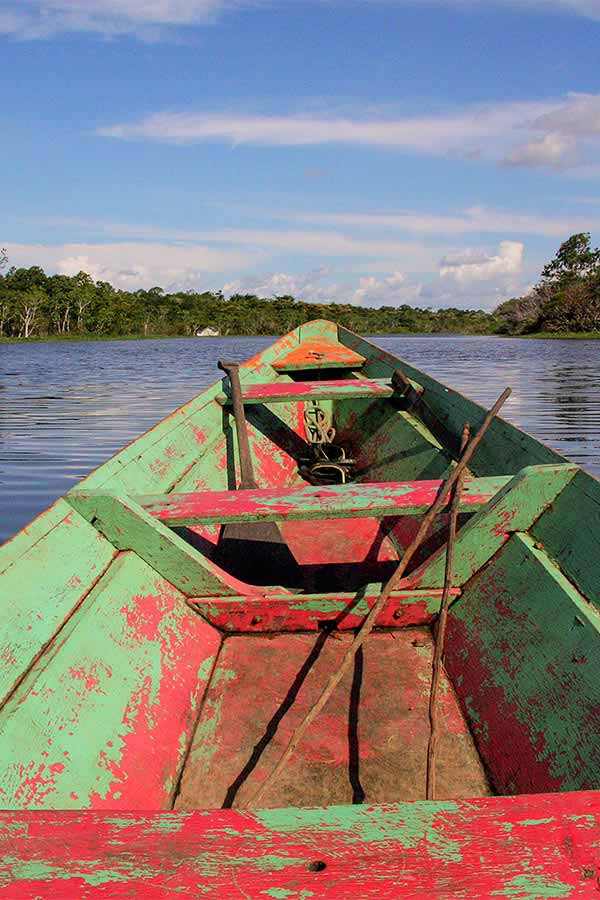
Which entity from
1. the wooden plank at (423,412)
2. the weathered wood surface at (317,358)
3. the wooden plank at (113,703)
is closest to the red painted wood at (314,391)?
the wooden plank at (423,412)

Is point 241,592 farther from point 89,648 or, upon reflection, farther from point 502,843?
point 502,843

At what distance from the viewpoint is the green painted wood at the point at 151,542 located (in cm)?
227

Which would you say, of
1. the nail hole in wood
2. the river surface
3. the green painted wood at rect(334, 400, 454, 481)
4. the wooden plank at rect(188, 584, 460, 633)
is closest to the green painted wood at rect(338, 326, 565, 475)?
the green painted wood at rect(334, 400, 454, 481)

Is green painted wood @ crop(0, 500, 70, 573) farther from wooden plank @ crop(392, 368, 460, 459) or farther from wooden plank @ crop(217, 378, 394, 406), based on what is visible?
wooden plank @ crop(217, 378, 394, 406)

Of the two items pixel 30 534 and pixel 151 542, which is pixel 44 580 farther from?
pixel 151 542

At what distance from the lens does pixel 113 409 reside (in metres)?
11.8

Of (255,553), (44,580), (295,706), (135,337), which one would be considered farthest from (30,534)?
(135,337)

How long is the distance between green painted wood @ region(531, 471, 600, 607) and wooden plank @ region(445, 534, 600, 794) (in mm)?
38

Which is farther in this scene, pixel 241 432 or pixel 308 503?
pixel 241 432

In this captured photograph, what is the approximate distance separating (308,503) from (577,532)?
0.91 m

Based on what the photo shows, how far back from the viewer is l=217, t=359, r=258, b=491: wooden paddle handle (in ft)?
12.5

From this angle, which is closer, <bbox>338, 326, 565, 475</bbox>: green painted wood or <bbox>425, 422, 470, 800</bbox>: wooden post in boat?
<bbox>425, 422, 470, 800</bbox>: wooden post in boat

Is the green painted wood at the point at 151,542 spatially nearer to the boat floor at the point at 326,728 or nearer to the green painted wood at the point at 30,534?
the green painted wood at the point at 30,534

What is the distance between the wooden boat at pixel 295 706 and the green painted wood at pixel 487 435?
0.10 feet
